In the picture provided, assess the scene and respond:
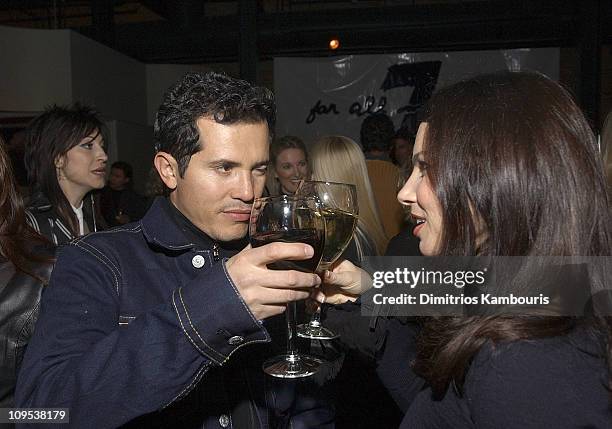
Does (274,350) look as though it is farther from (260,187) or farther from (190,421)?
(260,187)

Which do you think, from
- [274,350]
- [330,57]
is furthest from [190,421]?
[330,57]

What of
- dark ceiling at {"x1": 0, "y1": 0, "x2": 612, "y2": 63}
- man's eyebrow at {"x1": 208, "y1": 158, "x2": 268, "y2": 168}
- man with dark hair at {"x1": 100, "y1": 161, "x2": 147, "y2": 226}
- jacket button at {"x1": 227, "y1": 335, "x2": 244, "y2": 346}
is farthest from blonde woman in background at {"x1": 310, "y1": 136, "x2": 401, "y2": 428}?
dark ceiling at {"x1": 0, "y1": 0, "x2": 612, "y2": 63}

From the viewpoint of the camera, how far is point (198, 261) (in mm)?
1236

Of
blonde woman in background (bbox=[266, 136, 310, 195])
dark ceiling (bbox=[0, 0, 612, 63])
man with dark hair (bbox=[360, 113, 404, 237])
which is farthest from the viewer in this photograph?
dark ceiling (bbox=[0, 0, 612, 63])

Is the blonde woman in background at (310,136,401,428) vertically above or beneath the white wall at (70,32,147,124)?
beneath

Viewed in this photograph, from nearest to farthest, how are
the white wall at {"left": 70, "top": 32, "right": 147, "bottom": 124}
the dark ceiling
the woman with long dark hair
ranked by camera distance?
the woman with long dark hair, the white wall at {"left": 70, "top": 32, "right": 147, "bottom": 124}, the dark ceiling

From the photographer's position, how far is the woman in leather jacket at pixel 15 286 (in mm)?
1221

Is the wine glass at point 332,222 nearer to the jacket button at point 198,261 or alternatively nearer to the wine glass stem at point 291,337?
the wine glass stem at point 291,337

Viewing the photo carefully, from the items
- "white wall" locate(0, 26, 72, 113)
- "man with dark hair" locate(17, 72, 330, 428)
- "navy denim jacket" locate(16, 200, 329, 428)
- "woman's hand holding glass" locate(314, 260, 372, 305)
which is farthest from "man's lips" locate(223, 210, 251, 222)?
"white wall" locate(0, 26, 72, 113)

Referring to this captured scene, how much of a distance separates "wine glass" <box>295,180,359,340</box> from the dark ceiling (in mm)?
5383

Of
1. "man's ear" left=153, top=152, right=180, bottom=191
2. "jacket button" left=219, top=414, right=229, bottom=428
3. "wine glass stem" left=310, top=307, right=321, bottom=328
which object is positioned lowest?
"jacket button" left=219, top=414, right=229, bottom=428

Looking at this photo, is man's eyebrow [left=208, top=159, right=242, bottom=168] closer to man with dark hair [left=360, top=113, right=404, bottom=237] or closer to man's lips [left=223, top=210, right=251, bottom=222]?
man's lips [left=223, top=210, right=251, bottom=222]

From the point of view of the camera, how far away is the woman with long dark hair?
2.83 m

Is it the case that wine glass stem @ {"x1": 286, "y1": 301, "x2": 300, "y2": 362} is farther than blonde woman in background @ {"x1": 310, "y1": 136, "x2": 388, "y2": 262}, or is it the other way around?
blonde woman in background @ {"x1": 310, "y1": 136, "x2": 388, "y2": 262}
